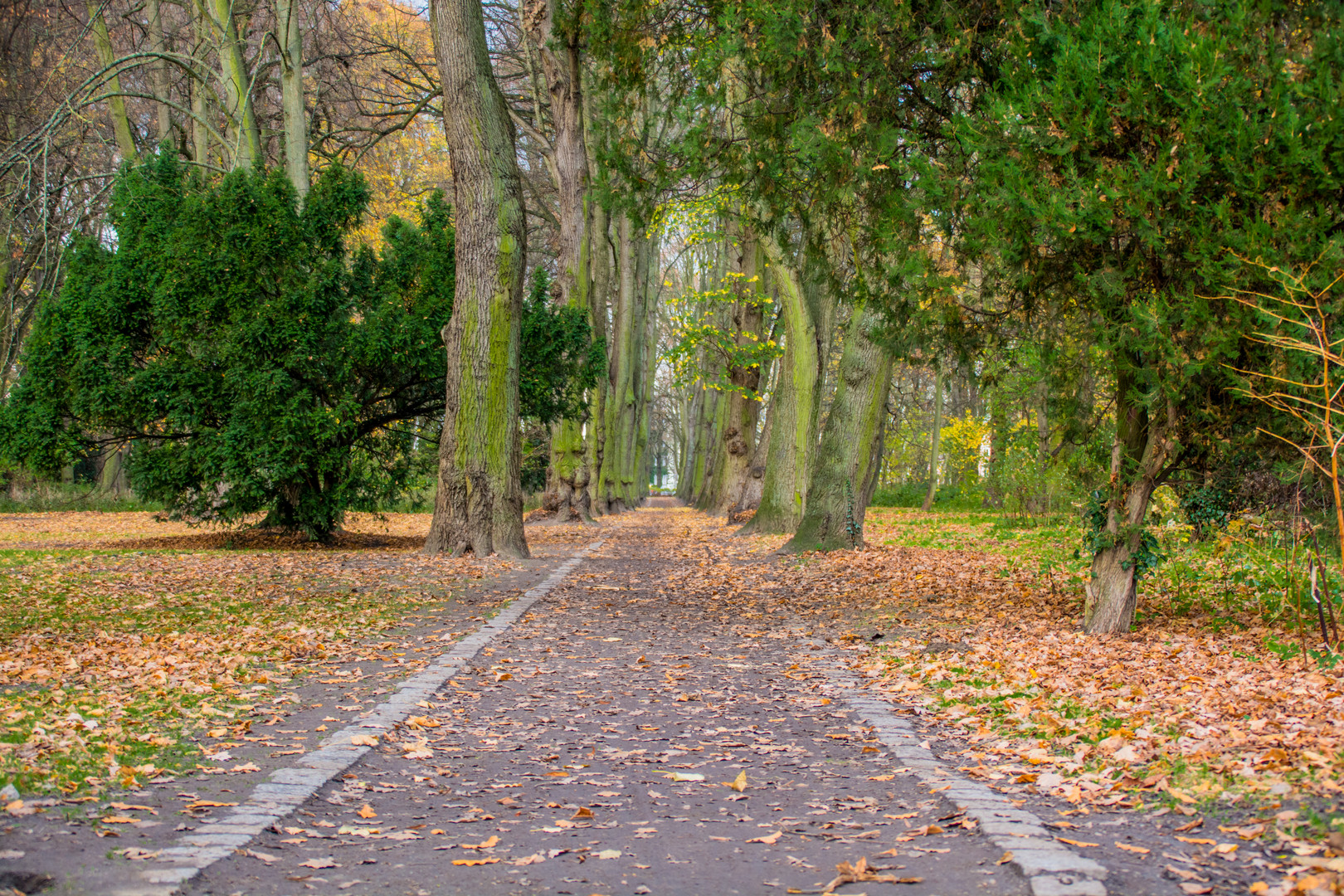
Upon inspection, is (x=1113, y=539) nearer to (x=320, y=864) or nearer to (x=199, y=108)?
(x=320, y=864)

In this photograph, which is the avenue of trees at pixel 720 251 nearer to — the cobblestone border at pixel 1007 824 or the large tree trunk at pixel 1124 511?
the large tree trunk at pixel 1124 511

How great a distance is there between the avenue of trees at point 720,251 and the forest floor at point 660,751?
1.67 meters

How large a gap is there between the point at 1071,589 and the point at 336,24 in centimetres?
1805

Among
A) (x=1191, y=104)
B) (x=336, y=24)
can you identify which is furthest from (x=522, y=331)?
(x=1191, y=104)

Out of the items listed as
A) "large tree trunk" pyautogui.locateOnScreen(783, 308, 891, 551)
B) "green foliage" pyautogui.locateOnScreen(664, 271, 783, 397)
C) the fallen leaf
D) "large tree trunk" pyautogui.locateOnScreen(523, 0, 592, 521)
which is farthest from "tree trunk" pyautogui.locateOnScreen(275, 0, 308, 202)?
the fallen leaf

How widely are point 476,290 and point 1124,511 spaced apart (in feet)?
29.2

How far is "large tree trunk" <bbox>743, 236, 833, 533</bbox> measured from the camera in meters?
17.9

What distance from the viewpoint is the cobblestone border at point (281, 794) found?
3128mm

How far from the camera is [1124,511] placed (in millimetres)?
7250

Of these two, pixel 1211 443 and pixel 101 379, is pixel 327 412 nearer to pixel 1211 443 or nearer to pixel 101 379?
pixel 101 379

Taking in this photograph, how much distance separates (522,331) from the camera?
17.1 m

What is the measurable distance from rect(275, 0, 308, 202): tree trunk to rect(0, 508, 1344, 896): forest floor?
10.2 m

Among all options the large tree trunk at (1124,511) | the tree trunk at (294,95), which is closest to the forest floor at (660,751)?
the large tree trunk at (1124,511)

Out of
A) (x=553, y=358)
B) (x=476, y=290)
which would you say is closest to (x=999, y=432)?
(x=553, y=358)
